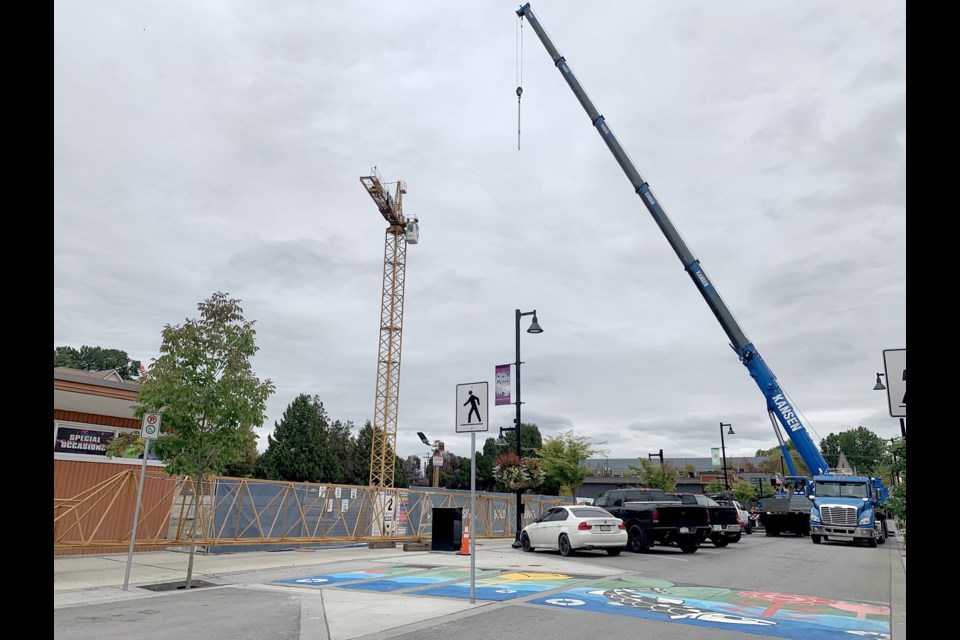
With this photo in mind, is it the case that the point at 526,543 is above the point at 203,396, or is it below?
below

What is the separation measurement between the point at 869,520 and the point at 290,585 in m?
24.1

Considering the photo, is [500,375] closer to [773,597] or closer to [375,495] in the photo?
[375,495]

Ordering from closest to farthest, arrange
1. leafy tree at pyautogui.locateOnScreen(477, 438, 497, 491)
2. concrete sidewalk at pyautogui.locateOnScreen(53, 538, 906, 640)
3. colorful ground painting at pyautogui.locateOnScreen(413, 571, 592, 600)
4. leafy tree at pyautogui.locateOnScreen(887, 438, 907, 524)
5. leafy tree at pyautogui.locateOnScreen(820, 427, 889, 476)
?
concrete sidewalk at pyautogui.locateOnScreen(53, 538, 906, 640) → leafy tree at pyautogui.locateOnScreen(887, 438, 907, 524) → colorful ground painting at pyautogui.locateOnScreen(413, 571, 592, 600) → leafy tree at pyautogui.locateOnScreen(477, 438, 497, 491) → leafy tree at pyautogui.locateOnScreen(820, 427, 889, 476)

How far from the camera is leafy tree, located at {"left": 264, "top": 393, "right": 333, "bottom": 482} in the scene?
204 ft

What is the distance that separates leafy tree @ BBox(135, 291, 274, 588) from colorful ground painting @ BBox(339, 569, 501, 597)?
3.38 meters

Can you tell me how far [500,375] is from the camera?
22.4 m

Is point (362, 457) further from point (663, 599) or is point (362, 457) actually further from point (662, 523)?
point (663, 599)

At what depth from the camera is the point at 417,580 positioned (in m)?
13.4

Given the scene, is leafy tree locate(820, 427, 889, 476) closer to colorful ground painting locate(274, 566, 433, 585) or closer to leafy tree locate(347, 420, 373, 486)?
leafy tree locate(347, 420, 373, 486)

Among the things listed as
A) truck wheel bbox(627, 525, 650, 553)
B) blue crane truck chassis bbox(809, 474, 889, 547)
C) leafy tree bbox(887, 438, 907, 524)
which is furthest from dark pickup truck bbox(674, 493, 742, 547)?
leafy tree bbox(887, 438, 907, 524)

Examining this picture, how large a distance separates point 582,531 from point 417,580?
6.55 meters

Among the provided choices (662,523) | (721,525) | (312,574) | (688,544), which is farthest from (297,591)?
(721,525)

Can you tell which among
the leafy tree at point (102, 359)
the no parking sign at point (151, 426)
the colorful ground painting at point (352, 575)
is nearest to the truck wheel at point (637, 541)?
the colorful ground painting at point (352, 575)
